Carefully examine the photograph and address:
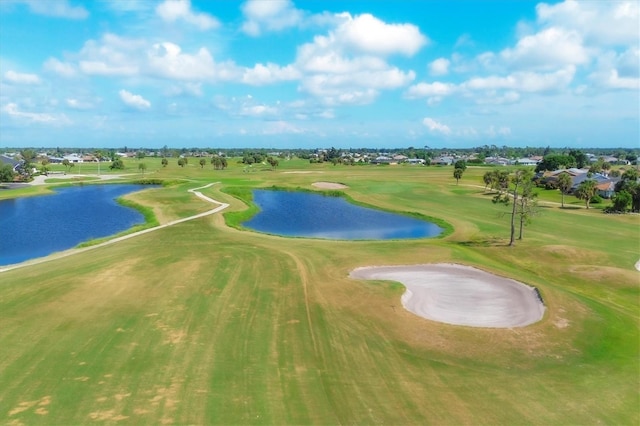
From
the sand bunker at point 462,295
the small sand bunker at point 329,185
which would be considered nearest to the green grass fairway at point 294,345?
the sand bunker at point 462,295

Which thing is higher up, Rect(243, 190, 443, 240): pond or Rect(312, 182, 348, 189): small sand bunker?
Rect(312, 182, 348, 189): small sand bunker

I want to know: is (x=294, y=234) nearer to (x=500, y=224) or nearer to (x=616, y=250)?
(x=500, y=224)

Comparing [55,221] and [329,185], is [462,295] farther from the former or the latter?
[329,185]

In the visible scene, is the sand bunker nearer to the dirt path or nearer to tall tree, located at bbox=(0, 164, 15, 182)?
the dirt path

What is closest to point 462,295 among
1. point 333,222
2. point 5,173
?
point 333,222

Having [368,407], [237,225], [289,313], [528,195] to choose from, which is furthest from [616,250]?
[237,225]

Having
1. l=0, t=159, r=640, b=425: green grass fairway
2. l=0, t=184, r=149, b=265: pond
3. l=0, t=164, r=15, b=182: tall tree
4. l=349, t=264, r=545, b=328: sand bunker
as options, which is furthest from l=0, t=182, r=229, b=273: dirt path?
l=0, t=164, r=15, b=182: tall tree
